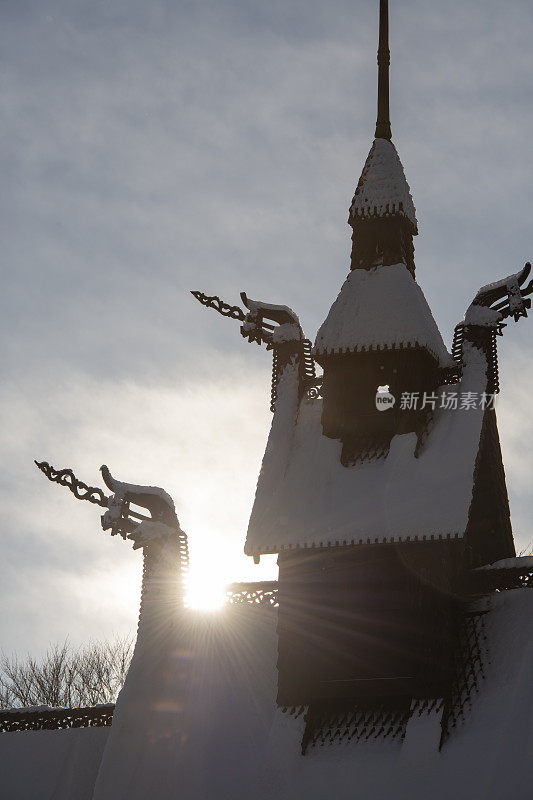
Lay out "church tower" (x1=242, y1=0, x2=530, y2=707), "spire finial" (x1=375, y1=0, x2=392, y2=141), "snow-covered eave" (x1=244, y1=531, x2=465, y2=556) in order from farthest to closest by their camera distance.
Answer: "spire finial" (x1=375, y1=0, x2=392, y2=141) < "church tower" (x1=242, y1=0, x2=530, y2=707) < "snow-covered eave" (x1=244, y1=531, x2=465, y2=556)

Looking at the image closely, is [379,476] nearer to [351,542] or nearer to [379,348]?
[351,542]

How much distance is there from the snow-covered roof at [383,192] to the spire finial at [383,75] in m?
1.29

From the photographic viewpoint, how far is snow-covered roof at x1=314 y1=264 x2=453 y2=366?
26141 millimetres

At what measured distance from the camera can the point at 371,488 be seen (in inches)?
979

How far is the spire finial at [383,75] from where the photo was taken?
30188 mm

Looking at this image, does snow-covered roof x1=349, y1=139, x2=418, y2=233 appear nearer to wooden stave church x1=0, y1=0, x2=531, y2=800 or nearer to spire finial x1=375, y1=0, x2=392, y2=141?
wooden stave church x1=0, y1=0, x2=531, y2=800

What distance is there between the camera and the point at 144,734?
81.4ft

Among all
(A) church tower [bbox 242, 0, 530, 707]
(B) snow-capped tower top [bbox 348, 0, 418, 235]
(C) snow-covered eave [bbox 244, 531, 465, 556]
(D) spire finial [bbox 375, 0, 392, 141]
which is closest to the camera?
(C) snow-covered eave [bbox 244, 531, 465, 556]

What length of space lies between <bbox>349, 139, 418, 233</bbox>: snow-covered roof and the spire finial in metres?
1.29

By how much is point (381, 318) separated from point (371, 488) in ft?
13.7

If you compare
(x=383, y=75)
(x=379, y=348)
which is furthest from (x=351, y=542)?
(x=383, y=75)

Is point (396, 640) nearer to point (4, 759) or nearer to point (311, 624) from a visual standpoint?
point (311, 624)

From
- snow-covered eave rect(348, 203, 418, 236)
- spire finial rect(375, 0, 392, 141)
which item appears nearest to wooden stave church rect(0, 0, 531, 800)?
snow-covered eave rect(348, 203, 418, 236)

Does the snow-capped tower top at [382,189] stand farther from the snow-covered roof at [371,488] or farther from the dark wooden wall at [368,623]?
the dark wooden wall at [368,623]
